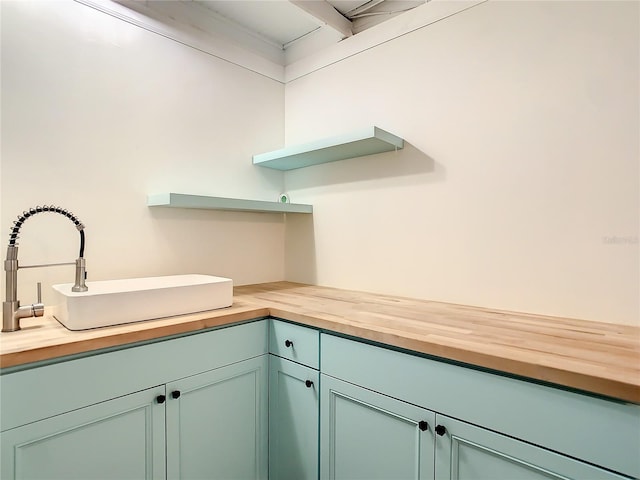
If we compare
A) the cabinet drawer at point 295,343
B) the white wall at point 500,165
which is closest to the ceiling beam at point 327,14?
the white wall at point 500,165

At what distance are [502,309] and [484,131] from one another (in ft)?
2.39

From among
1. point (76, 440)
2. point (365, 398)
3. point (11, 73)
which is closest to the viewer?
point (76, 440)

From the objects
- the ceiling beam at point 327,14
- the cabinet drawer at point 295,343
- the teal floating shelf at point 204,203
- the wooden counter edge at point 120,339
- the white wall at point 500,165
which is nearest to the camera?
the wooden counter edge at point 120,339

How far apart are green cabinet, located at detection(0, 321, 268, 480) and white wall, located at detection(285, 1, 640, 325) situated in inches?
31.7

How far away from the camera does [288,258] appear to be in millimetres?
2283

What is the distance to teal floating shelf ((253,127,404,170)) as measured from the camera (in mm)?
1593

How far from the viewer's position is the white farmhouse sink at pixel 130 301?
1.12 m

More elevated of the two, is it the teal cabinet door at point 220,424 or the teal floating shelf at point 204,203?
the teal floating shelf at point 204,203

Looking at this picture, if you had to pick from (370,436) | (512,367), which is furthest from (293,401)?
(512,367)

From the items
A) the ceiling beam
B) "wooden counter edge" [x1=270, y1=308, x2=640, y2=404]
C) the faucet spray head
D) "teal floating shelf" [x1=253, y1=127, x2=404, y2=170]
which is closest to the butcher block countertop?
"wooden counter edge" [x1=270, y1=308, x2=640, y2=404]

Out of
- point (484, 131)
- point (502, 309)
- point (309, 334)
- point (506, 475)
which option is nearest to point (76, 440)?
point (309, 334)

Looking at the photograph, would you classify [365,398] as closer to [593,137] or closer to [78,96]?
[593,137]

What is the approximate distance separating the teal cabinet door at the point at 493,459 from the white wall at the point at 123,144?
1.40 metres

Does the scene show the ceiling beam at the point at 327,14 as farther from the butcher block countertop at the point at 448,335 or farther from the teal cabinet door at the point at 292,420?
the teal cabinet door at the point at 292,420
